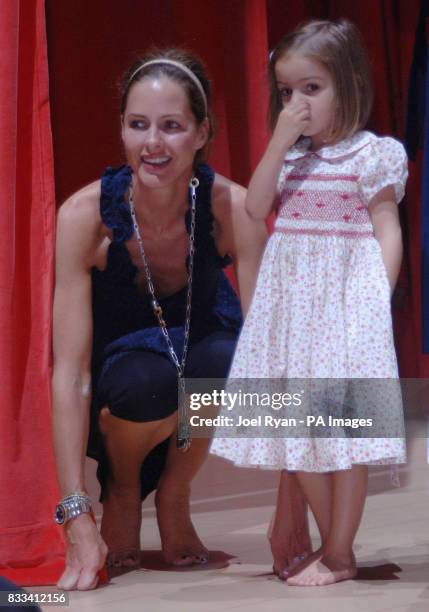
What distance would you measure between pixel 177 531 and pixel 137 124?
68cm

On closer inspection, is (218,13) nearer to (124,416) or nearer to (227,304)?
(227,304)

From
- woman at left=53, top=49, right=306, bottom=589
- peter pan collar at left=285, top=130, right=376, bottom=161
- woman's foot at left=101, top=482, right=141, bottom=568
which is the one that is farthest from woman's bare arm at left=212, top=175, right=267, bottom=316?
woman's foot at left=101, top=482, right=141, bottom=568

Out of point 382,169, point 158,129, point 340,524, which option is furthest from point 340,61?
point 340,524

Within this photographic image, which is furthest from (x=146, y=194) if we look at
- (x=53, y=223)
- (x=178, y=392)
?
(x=178, y=392)

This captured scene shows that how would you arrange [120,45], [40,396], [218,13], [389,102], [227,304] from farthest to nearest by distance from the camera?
[389,102] → [120,45] → [218,13] → [227,304] → [40,396]

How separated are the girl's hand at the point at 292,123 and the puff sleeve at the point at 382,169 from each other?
0.35 ft

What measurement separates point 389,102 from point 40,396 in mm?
2309

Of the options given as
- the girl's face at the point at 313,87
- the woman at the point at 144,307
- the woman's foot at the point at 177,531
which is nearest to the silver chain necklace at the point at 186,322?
the woman at the point at 144,307

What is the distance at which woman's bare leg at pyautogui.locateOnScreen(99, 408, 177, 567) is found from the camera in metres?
1.95

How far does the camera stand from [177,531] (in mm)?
1975

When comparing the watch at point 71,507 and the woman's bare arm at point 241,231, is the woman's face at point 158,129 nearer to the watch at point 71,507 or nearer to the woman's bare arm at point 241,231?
the woman's bare arm at point 241,231

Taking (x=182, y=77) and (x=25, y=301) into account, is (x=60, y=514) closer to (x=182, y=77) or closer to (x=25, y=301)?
(x=25, y=301)

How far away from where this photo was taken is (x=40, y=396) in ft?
6.11

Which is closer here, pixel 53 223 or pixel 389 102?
pixel 53 223
